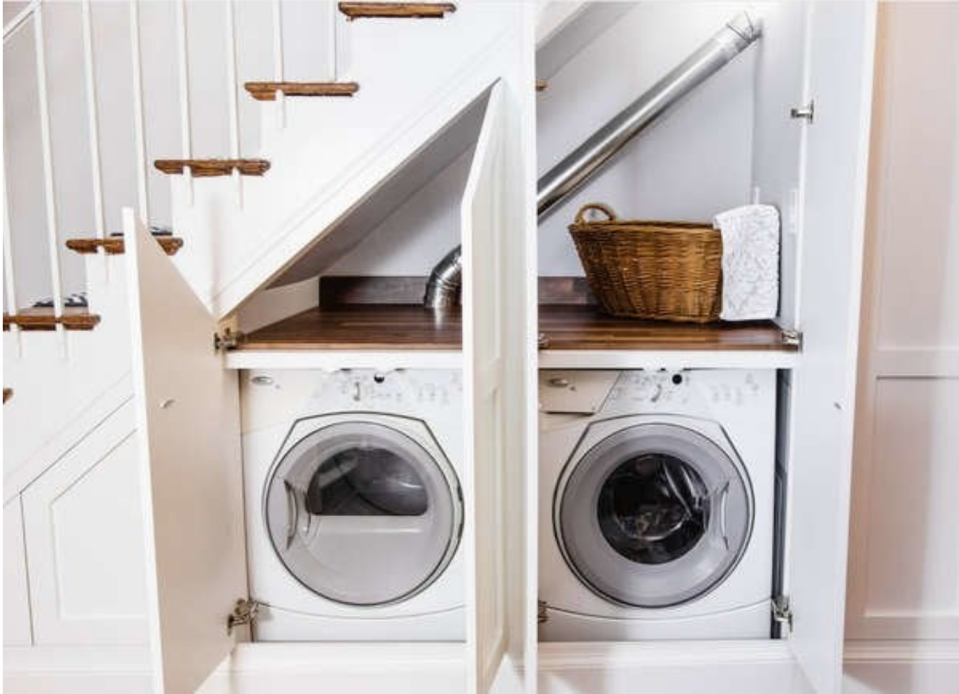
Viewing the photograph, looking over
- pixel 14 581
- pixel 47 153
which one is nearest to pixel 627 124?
pixel 47 153

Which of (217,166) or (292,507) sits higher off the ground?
(217,166)

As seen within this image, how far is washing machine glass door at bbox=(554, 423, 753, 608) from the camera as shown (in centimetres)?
221

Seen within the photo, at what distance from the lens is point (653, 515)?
90.2 inches

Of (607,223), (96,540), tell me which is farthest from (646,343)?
(96,540)

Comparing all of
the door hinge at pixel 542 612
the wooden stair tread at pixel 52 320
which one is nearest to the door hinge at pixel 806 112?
the door hinge at pixel 542 612

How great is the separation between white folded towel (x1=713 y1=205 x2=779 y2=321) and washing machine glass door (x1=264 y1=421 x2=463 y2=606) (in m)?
0.91

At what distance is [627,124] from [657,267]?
0.62 m

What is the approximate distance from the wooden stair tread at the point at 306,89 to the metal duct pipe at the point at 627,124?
31.9 inches

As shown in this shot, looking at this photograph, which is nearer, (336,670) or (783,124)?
(336,670)

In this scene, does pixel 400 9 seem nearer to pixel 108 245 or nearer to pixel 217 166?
pixel 217 166

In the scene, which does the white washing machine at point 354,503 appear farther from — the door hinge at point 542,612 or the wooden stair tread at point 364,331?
the door hinge at point 542,612

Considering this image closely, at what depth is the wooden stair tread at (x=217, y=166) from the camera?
6.79 feet

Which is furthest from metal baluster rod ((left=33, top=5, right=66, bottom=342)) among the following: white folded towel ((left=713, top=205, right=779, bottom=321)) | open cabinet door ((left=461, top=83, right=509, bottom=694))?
white folded towel ((left=713, top=205, right=779, bottom=321))

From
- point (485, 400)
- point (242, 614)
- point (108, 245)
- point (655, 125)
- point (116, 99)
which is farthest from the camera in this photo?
point (116, 99)
